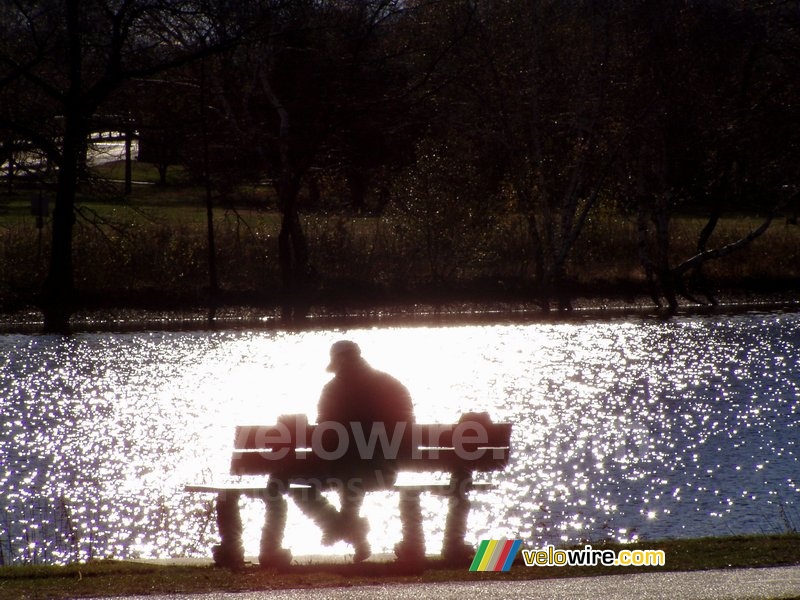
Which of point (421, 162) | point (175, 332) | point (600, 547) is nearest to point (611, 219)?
point (421, 162)

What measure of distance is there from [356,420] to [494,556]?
156 cm

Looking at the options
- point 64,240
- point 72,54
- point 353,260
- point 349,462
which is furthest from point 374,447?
point 353,260

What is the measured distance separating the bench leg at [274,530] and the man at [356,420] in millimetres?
172

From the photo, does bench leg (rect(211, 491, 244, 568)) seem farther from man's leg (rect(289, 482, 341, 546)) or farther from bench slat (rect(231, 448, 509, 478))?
man's leg (rect(289, 482, 341, 546))

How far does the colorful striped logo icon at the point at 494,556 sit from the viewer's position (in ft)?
31.7

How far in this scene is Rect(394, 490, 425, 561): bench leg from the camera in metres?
9.84

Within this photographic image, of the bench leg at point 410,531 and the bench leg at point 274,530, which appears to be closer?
the bench leg at point 410,531

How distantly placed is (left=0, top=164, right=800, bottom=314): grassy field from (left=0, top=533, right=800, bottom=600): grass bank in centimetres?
2670

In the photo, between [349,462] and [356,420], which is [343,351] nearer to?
[356,420]

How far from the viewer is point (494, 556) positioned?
9914 millimetres

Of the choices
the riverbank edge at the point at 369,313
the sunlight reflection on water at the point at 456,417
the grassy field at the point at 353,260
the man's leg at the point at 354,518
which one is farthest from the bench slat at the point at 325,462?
the grassy field at the point at 353,260

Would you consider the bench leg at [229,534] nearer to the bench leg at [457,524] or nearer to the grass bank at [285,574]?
the grass bank at [285,574]

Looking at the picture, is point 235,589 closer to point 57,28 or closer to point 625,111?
point 57,28

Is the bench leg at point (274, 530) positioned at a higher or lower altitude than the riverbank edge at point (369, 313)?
higher
